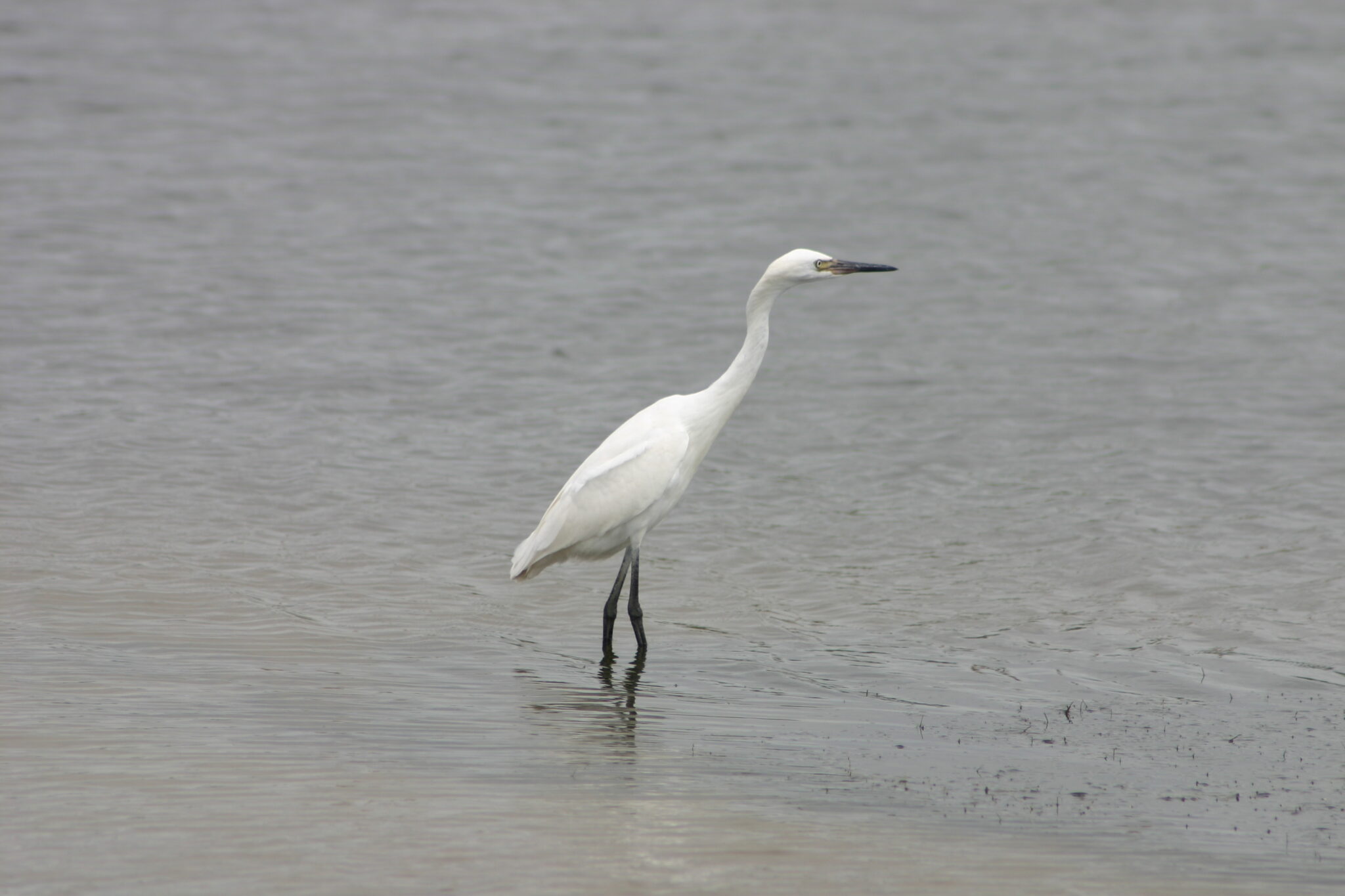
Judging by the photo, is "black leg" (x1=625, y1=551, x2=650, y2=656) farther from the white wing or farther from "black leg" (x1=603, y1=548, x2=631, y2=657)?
the white wing

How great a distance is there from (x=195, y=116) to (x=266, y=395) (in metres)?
10.2

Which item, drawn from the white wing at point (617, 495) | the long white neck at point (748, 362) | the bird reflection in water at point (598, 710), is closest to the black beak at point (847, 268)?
the long white neck at point (748, 362)

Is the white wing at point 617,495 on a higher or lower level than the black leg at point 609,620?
higher

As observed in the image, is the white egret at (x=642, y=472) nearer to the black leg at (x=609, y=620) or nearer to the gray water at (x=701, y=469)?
the black leg at (x=609, y=620)

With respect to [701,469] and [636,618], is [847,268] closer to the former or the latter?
[636,618]

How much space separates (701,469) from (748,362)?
3020 millimetres

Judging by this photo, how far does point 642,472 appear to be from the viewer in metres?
7.05

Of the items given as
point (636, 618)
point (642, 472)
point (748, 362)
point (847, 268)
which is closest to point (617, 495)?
→ point (642, 472)

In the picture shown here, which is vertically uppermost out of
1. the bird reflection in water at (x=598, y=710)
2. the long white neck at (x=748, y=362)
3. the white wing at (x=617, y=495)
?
the long white neck at (x=748, y=362)

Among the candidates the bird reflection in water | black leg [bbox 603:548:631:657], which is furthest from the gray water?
black leg [bbox 603:548:631:657]

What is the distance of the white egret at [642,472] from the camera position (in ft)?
22.9

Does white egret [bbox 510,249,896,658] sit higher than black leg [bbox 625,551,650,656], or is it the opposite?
white egret [bbox 510,249,896,658]

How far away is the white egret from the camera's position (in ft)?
22.9

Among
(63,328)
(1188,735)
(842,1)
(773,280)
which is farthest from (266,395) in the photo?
(842,1)
